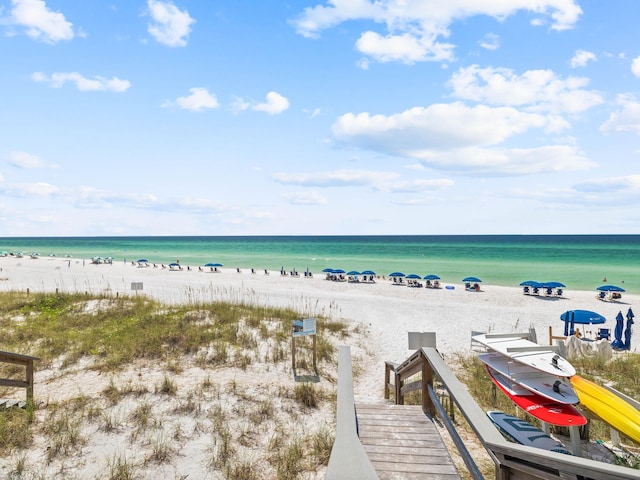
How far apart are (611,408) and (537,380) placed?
1009 millimetres

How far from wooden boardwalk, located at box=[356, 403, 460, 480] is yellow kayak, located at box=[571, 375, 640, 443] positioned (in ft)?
9.50

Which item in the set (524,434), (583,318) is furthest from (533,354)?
(583,318)

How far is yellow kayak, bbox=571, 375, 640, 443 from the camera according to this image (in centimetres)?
531

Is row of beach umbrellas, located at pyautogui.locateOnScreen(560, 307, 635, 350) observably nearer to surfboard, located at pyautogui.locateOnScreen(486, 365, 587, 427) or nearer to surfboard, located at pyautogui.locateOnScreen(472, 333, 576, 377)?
surfboard, located at pyautogui.locateOnScreen(472, 333, 576, 377)

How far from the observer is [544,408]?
5.67 meters

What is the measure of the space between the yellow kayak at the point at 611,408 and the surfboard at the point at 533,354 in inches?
16.0

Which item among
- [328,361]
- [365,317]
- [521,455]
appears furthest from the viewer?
[365,317]

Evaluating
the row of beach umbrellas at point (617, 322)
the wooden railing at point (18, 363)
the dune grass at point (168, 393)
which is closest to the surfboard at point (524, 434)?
the dune grass at point (168, 393)

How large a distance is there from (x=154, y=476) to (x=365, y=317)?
48.3 feet

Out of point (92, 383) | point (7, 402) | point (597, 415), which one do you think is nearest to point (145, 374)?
point (92, 383)

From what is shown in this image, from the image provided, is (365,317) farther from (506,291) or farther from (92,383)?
(506,291)

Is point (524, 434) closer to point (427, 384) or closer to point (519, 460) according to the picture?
point (427, 384)

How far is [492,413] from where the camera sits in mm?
6645

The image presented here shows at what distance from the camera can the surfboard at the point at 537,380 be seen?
5742mm
